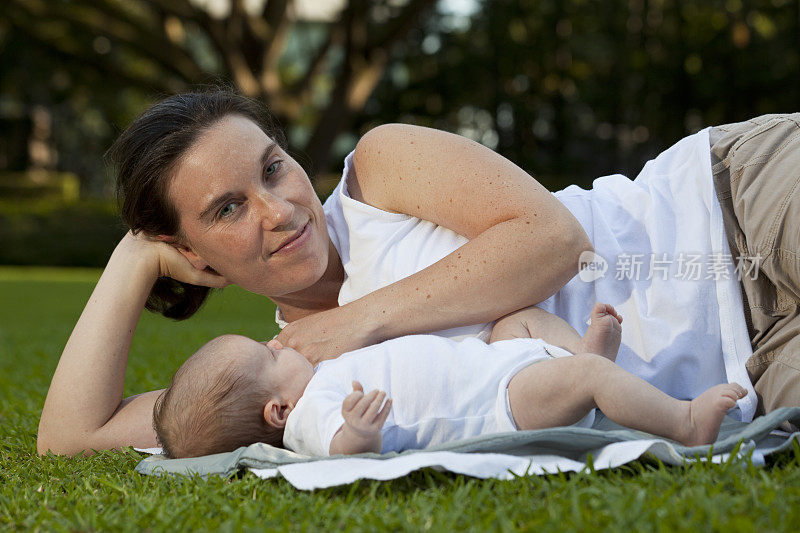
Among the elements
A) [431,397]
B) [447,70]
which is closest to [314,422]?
[431,397]

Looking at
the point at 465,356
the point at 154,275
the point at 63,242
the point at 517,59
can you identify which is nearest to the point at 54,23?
the point at 63,242

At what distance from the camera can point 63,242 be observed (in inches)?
719

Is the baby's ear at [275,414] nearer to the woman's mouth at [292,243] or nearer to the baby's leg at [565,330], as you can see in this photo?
the woman's mouth at [292,243]

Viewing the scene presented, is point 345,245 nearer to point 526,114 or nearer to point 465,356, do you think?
point 465,356

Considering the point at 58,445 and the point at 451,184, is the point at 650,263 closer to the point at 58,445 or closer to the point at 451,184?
the point at 451,184

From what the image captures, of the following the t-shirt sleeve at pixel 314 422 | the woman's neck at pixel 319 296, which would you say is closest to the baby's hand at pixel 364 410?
the t-shirt sleeve at pixel 314 422

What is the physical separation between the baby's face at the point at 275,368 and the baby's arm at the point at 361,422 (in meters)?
0.32

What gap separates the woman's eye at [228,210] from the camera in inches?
99.7

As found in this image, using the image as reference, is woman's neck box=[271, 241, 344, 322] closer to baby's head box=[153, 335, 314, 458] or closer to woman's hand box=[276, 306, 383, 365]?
woman's hand box=[276, 306, 383, 365]

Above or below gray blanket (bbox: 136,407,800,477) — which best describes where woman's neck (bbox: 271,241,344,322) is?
above

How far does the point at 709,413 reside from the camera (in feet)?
6.64

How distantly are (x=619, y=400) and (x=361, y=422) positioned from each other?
25.1 inches

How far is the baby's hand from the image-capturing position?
6.47 ft

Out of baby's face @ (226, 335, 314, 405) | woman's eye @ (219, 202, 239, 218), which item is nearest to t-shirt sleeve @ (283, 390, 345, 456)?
baby's face @ (226, 335, 314, 405)
